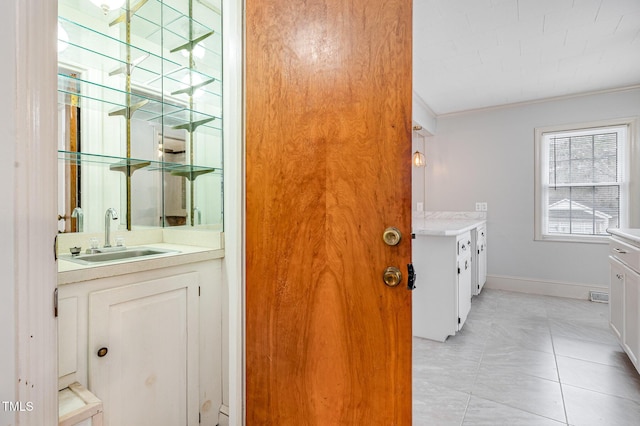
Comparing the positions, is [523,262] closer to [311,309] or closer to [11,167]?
[311,309]

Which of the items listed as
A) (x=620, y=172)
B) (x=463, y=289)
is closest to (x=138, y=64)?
(x=463, y=289)

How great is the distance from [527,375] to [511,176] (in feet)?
9.40

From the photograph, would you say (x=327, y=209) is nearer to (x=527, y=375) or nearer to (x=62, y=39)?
(x=62, y=39)

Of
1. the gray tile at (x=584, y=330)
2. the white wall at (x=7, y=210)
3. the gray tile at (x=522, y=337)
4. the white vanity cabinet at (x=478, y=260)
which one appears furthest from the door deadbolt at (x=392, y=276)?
the white vanity cabinet at (x=478, y=260)

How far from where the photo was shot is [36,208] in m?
0.75

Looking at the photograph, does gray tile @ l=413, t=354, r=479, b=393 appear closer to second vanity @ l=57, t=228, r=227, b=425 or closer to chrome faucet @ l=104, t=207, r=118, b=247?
second vanity @ l=57, t=228, r=227, b=425

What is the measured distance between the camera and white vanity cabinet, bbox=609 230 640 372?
1929 millimetres

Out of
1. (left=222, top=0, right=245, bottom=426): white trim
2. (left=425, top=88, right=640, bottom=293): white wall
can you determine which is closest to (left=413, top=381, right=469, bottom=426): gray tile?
(left=222, top=0, right=245, bottom=426): white trim

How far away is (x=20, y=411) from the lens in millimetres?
740

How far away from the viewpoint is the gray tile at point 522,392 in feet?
5.92

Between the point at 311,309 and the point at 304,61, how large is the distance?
0.93 m

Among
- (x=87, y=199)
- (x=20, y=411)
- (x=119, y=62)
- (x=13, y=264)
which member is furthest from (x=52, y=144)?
(x=119, y=62)

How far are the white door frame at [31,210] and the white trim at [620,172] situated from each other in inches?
188

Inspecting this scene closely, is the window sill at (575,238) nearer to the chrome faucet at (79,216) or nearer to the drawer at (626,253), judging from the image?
the drawer at (626,253)
